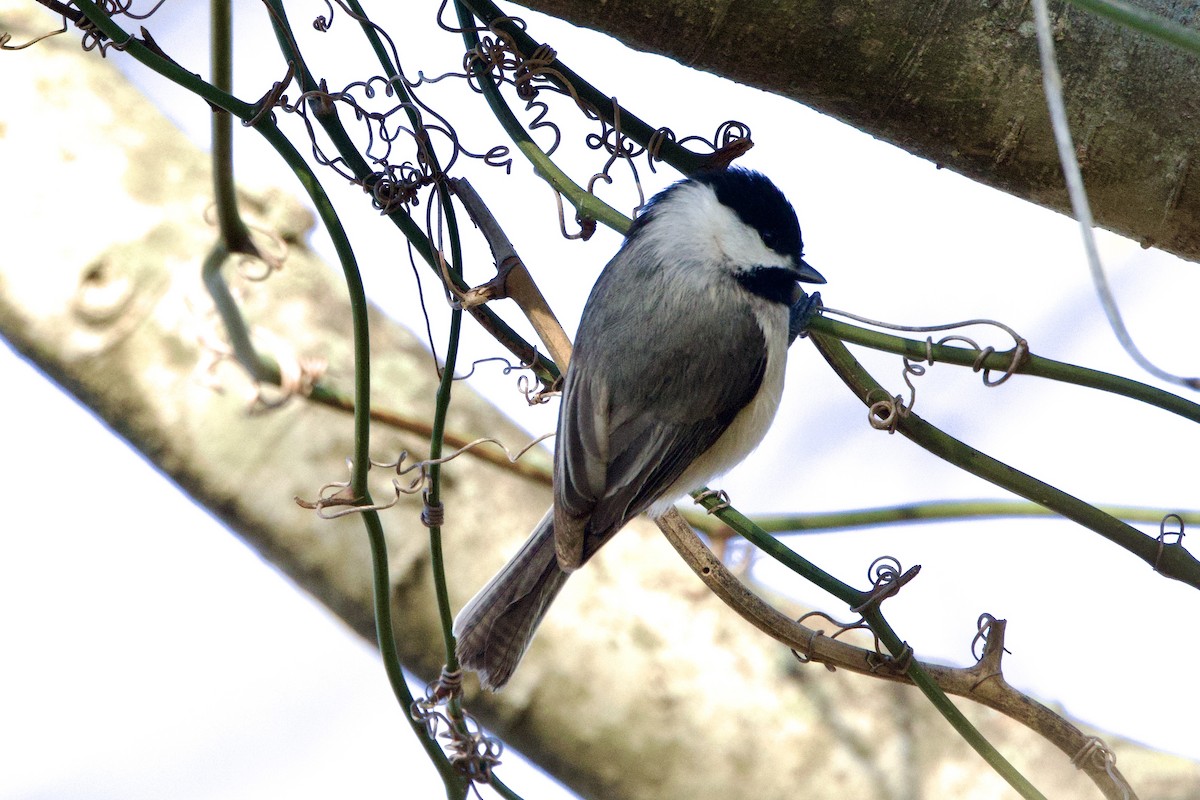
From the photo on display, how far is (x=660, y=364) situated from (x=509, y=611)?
30cm

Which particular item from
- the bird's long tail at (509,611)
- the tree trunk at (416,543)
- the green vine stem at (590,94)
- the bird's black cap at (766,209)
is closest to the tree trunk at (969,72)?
the green vine stem at (590,94)

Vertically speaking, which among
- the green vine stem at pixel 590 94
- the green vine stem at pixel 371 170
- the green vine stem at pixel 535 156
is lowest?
the green vine stem at pixel 371 170

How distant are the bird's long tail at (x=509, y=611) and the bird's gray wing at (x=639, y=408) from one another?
9 centimetres

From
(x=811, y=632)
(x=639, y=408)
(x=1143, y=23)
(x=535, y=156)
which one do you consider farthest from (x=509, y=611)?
(x=1143, y=23)

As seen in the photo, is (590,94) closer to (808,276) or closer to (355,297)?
(355,297)

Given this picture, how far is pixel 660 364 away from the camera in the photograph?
1.13 metres

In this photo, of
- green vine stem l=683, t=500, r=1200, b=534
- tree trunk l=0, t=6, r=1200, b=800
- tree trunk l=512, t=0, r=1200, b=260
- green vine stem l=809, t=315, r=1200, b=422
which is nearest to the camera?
green vine stem l=809, t=315, r=1200, b=422

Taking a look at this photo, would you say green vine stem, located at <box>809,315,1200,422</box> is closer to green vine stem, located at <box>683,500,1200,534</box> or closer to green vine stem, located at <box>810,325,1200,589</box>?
green vine stem, located at <box>810,325,1200,589</box>

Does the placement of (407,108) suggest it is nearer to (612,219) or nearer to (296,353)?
(612,219)

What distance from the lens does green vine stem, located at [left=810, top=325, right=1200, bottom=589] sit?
0.75 meters

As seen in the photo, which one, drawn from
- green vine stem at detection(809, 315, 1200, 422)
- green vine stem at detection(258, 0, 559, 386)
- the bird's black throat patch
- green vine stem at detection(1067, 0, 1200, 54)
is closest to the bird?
the bird's black throat patch

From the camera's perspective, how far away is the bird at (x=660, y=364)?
113 centimetres

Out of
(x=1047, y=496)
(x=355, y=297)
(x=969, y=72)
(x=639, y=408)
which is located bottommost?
(x=355, y=297)

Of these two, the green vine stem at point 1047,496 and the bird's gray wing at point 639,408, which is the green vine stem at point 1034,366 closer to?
the green vine stem at point 1047,496
